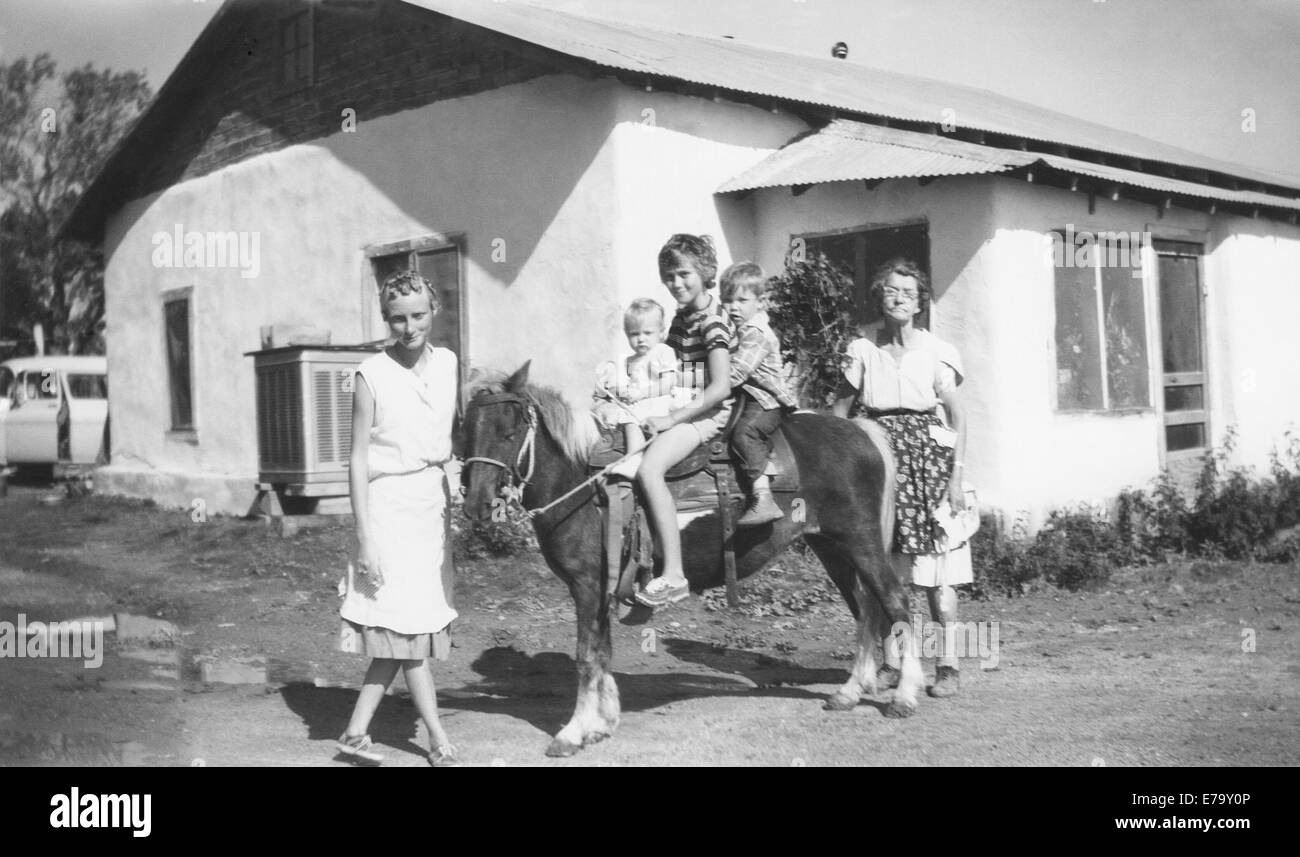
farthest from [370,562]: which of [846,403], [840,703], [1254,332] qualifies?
[1254,332]

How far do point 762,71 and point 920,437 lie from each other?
25.9 ft

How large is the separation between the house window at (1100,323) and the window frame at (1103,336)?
13mm

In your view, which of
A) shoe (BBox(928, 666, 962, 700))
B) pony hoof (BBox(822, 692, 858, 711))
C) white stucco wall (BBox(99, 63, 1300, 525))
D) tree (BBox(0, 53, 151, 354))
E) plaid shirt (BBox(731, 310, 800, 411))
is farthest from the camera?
tree (BBox(0, 53, 151, 354))

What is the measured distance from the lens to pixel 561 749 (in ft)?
16.5

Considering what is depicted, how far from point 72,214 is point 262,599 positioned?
9.55m

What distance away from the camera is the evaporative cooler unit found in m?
11.7

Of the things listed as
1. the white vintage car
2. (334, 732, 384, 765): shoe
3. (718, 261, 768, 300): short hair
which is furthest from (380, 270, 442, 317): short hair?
the white vintage car

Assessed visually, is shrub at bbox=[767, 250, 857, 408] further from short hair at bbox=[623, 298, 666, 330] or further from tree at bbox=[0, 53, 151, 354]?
tree at bbox=[0, 53, 151, 354]

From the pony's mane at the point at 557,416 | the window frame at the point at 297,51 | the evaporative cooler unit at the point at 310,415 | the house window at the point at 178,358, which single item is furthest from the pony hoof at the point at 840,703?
the house window at the point at 178,358

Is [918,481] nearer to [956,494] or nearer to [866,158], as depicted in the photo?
[956,494]

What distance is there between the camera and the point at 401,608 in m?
4.84

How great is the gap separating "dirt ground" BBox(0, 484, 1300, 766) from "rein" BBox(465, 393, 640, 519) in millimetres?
1090

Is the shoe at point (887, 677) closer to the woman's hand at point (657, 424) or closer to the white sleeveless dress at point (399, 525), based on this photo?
the woman's hand at point (657, 424)
